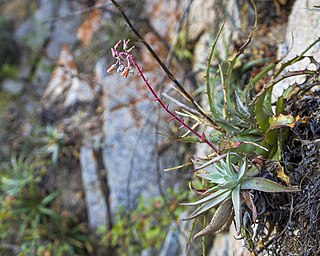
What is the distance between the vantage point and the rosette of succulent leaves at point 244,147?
1175 mm

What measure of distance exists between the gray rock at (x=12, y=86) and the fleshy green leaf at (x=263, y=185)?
11.4 ft

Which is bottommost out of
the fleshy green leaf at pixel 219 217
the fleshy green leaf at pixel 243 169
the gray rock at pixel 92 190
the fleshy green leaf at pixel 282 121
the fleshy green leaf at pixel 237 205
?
the gray rock at pixel 92 190

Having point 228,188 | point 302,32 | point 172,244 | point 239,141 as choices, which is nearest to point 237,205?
point 228,188

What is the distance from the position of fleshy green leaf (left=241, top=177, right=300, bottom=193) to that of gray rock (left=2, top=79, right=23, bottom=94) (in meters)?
3.47

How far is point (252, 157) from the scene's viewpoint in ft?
4.14

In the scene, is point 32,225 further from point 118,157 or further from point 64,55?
point 64,55

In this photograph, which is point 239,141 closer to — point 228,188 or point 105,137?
point 228,188

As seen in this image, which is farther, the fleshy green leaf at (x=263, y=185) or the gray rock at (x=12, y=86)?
the gray rock at (x=12, y=86)

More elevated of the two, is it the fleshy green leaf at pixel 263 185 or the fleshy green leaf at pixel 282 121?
the fleshy green leaf at pixel 282 121

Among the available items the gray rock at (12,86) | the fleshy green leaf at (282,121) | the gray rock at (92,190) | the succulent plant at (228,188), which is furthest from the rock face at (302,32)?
the gray rock at (12,86)

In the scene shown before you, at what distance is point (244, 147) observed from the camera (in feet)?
4.26

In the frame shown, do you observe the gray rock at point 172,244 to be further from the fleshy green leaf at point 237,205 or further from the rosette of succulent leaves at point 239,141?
the fleshy green leaf at point 237,205

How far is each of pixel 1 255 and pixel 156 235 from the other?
1.34m

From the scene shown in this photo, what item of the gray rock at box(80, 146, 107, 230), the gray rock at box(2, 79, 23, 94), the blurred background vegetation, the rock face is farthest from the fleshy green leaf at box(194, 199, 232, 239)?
the gray rock at box(2, 79, 23, 94)
